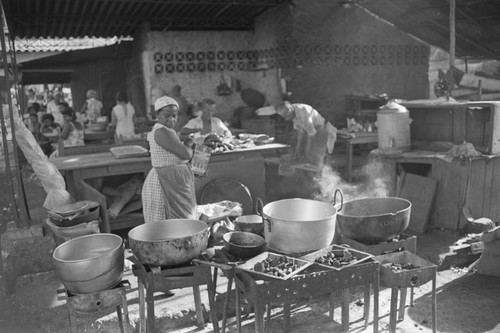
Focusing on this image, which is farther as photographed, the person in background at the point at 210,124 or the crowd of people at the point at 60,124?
the crowd of people at the point at 60,124

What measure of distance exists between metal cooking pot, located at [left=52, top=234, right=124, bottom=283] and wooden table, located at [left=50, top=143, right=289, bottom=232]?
1.78 metres

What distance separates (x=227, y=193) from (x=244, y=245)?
11.1 feet

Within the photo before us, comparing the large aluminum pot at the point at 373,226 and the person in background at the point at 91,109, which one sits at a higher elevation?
the person in background at the point at 91,109

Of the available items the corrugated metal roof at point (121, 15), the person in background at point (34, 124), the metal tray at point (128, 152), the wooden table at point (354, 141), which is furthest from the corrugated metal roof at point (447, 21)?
the person in background at point (34, 124)

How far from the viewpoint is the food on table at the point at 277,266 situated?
3.46 m

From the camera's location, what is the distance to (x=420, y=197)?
265 inches

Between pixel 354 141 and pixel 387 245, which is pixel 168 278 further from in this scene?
pixel 354 141

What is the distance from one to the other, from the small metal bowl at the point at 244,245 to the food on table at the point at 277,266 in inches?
6.4

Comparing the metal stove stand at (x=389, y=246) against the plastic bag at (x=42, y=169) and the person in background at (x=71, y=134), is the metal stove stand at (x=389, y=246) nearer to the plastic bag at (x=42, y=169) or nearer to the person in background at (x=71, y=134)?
the plastic bag at (x=42, y=169)

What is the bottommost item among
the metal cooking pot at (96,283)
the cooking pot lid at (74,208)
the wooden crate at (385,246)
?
the wooden crate at (385,246)

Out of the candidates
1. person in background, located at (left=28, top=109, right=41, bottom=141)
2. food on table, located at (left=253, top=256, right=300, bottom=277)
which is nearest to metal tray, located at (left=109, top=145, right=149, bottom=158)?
food on table, located at (left=253, top=256, right=300, bottom=277)

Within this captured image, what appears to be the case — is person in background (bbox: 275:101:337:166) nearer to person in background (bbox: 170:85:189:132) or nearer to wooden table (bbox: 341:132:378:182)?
wooden table (bbox: 341:132:378:182)

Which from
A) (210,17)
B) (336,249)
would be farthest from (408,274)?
(210,17)

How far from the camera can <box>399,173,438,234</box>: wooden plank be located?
6.60 meters
